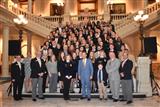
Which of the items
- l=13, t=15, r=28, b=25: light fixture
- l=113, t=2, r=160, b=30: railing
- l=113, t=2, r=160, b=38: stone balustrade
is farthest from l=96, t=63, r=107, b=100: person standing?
l=113, t=2, r=160, b=30: railing

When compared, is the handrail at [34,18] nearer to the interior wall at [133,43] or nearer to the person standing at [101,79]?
the interior wall at [133,43]

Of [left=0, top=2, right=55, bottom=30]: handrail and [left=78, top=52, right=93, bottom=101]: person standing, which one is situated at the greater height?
[left=0, top=2, right=55, bottom=30]: handrail

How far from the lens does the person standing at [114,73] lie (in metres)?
12.6

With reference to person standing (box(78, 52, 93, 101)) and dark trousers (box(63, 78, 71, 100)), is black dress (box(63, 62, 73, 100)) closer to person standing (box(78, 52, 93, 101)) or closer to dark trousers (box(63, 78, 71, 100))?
dark trousers (box(63, 78, 71, 100))

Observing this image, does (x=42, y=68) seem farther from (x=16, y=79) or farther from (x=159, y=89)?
(x=159, y=89)

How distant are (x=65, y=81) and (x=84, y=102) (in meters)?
1.17

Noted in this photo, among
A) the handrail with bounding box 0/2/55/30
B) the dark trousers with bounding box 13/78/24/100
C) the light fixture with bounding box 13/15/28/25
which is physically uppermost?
the handrail with bounding box 0/2/55/30

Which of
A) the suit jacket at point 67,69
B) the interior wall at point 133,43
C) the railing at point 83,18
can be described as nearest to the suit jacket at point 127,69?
the suit jacket at point 67,69

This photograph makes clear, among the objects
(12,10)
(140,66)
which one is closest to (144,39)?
(140,66)

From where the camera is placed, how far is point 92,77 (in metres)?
13.1

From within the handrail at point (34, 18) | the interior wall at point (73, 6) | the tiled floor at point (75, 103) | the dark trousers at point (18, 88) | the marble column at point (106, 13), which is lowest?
the tiled floor at point (75, 103)

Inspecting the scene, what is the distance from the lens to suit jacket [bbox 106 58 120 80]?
41.3ft

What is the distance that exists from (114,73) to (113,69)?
184 millimetres

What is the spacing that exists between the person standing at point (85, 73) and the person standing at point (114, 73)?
72 centimetres
